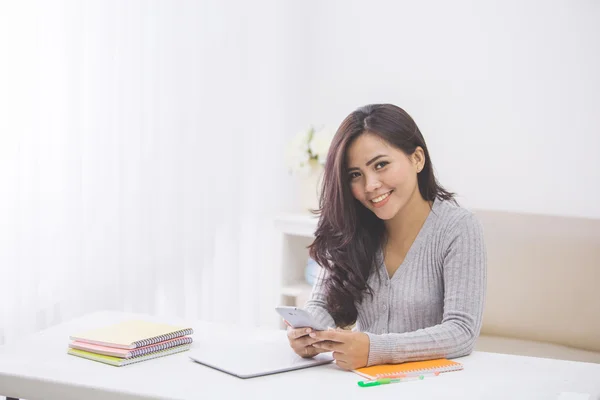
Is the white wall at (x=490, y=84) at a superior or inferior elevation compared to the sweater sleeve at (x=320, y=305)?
superior

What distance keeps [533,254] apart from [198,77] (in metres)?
1.59

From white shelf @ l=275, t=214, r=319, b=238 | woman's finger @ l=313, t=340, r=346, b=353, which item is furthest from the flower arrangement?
woman's finger @ l=313, t=340, r=346, b=353

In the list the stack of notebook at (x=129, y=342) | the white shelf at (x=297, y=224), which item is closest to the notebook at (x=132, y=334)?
the stack of notebook at (x=129, y=342)

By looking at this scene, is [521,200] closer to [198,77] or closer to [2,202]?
[198,77]

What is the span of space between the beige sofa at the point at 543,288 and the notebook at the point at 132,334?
1.48 metres

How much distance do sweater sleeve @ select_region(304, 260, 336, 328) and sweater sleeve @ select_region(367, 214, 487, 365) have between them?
335 mm

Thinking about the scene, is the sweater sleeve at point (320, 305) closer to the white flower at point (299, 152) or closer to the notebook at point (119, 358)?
the notebook at point (119, 358)

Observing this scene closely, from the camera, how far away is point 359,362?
5.79ft

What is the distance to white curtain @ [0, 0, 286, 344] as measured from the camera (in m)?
2.56

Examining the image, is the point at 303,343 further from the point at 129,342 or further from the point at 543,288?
the point at 543,288

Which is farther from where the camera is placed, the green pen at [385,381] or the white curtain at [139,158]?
the white curtain at [139,158]

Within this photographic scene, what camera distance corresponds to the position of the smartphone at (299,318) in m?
1.81

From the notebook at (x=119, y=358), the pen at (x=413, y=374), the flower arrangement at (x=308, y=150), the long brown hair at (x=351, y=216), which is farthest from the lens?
the flower arrangement at (x=308, y=150)

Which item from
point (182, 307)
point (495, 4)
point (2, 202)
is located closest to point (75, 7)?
point (2, 202)
